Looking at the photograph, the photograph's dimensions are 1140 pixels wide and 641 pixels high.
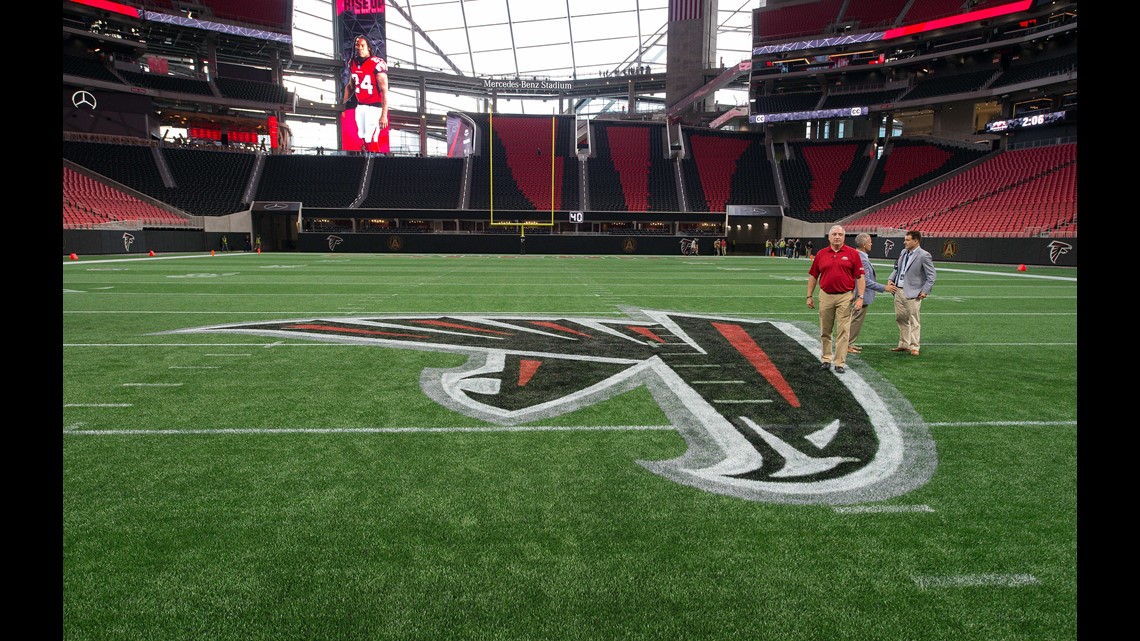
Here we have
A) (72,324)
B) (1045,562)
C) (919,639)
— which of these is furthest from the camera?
(72,324)

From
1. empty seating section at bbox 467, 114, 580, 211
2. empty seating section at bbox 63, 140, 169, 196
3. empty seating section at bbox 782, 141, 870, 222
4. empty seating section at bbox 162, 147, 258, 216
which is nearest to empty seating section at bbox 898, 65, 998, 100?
empty seating section at bbox 782, 141, 870, 222

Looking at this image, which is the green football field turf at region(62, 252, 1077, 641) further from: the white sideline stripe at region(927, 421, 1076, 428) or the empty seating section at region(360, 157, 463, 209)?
the empty seating section at region(360, 157, 463, 209)

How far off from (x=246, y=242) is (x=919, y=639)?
45.0 m

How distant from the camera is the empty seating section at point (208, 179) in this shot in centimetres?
4083

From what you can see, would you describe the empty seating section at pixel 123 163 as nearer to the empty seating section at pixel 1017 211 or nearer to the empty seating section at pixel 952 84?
the empty seating section at pixel 1017 211

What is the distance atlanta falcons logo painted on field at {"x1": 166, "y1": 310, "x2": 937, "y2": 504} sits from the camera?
4004 millimetres

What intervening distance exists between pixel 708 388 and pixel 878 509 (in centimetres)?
262

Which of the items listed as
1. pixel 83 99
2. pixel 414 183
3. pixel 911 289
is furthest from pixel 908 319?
pixel 83 99

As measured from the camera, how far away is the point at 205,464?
404 centimetres

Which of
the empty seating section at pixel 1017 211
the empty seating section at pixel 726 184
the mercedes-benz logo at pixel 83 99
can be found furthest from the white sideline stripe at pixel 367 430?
the mercedes-benz logo at pixel 83 99

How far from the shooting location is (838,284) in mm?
6527

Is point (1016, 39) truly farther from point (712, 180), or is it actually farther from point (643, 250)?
point (643, 250)

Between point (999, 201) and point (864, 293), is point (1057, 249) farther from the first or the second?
point (864, 293)
